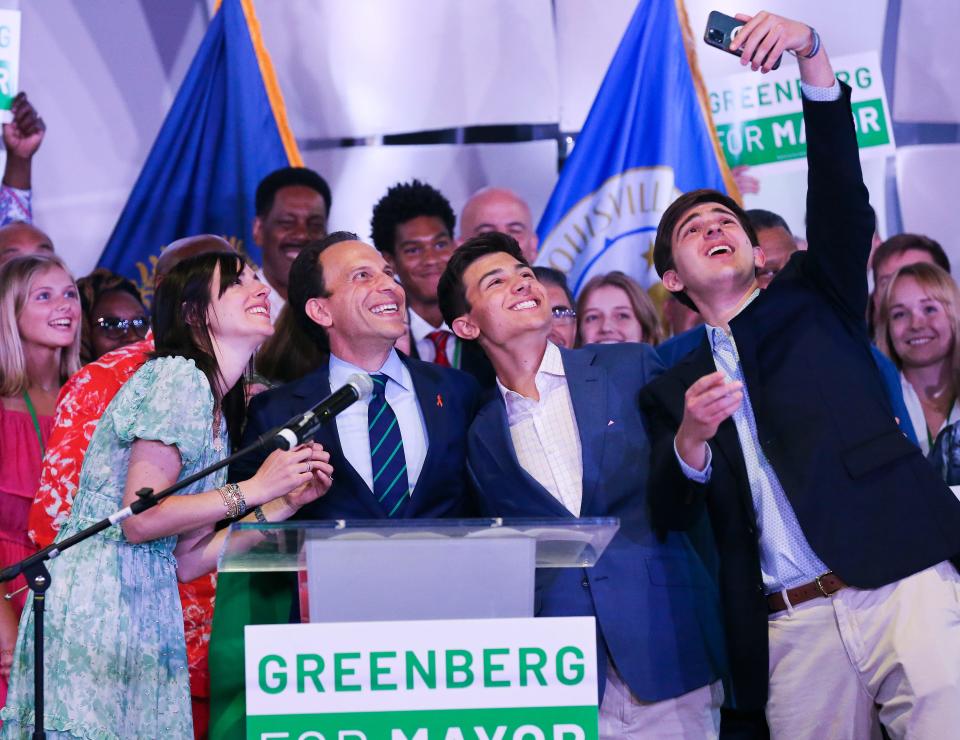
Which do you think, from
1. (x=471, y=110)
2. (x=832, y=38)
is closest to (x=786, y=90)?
(x=832, y=38)

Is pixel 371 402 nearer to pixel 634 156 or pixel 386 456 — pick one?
pixel 386 456

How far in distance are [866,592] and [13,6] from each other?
4.75m

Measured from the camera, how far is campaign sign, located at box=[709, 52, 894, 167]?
6062 mm

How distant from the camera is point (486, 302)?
3703mm

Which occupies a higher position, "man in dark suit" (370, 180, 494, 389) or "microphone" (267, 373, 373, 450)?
"man in dark suit" (370, 180, 494, 389)

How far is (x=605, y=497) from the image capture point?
10.8ft

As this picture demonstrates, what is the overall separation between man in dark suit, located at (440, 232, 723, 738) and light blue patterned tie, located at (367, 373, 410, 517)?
0.68ft

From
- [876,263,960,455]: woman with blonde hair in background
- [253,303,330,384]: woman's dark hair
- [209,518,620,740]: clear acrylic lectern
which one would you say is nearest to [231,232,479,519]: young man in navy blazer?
[253,303,330,384]: woman's dark hair

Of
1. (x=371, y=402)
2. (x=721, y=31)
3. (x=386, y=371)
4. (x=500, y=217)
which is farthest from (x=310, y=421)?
(x=500, y=217)

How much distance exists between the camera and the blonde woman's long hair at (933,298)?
15.4 ft

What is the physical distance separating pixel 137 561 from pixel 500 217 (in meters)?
2.80

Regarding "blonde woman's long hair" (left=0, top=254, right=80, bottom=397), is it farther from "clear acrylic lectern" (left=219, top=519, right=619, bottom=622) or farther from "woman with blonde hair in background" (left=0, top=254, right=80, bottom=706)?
"clear acrylic lectern" (left=219, top=519, right=619, bottom=622)

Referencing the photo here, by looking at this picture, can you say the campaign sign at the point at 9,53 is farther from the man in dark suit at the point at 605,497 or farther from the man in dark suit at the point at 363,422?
the man in dark suit at the point at 605,497

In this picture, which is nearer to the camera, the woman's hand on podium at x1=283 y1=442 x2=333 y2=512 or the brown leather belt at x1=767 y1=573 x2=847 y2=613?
the woman's hand on podium at x1=283 y1=442 x2=333 y2=512
